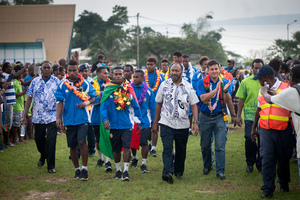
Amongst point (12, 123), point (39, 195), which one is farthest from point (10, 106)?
point (39, 195)

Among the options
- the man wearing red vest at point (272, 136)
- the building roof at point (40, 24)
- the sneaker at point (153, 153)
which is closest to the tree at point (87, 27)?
the building roof at point (40, 24)

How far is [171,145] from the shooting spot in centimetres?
841

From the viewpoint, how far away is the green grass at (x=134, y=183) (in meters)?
7.43

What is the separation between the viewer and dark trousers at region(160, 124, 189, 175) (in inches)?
329

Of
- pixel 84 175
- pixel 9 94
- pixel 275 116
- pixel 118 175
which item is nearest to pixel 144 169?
pixel 118 175

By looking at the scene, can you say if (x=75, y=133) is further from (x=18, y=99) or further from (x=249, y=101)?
(x=18, y=99)

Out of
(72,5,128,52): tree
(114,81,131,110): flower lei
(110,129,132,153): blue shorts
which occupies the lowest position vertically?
(110,129,132,153): blue shorts

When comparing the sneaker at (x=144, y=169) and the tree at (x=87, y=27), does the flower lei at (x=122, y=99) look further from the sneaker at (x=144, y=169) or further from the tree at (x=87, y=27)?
the tree at (x=87, y=27)

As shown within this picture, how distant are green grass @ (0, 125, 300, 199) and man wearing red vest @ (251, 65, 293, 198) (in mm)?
403

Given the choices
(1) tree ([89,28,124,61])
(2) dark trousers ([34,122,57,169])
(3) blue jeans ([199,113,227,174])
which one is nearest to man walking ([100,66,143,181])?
(3) blue jeans ([199,113,227,174])

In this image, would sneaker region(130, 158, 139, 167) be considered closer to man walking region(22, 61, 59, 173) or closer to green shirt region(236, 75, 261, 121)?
man walking region(22, 61, 59, 173)

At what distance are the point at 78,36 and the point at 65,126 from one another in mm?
85859

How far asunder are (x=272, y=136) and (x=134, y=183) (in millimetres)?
2947

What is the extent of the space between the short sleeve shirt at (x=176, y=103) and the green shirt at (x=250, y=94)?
114 centimetres
